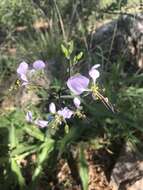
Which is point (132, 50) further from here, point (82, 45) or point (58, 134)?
point (58, 134)

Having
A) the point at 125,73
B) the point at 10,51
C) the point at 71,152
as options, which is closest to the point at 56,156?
the point at 71,152

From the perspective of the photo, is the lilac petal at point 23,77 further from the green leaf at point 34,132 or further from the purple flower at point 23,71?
the green leaf at point 34,132

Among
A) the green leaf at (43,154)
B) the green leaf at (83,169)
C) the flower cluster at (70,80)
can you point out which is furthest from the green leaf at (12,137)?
the flower cluster at (70,80)

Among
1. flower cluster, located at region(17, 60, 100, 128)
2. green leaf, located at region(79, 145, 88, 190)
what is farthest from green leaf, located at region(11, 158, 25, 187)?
flower cluster, located at region(17, 60, 100, 128)

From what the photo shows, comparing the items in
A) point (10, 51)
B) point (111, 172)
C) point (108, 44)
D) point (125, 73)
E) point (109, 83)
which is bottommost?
point (111, 172)

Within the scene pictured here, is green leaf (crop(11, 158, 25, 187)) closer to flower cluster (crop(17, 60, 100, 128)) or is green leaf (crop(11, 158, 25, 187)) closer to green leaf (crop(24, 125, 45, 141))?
green leaf (crop(24, 125, 45, 141))

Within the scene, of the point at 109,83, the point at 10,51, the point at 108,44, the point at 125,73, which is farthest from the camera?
the point at 10,51

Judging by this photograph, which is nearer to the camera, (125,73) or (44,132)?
(44,132)

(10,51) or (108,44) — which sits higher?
(10,51)
